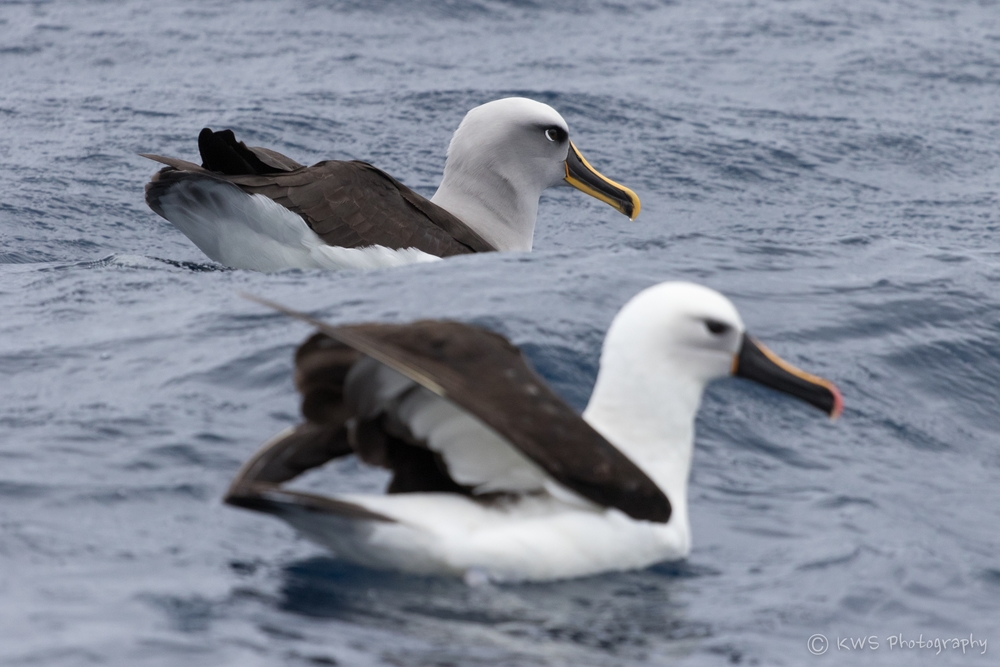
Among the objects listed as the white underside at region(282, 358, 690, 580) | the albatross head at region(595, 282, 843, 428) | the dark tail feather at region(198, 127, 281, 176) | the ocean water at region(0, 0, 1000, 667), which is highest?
the albatross head at region(595, 282, 843, 428)

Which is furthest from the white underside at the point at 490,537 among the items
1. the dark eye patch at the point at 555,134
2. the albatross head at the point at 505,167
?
the dark eye patch at the point at 555,134

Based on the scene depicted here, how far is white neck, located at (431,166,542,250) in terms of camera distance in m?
10.2

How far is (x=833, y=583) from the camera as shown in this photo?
492 centimetres

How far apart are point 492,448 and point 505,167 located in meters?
5.85

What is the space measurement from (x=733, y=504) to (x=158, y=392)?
2.62 m

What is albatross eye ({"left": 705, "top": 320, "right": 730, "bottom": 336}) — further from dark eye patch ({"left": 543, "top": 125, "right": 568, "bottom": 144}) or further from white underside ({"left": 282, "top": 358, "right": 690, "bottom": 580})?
dark eye patch ({"left": 543, "top": 125, "right": 568, "bottom": 144})

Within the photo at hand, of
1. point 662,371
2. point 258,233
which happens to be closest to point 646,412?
point 662,371

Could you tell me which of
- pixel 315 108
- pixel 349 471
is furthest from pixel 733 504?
pixel 315 108

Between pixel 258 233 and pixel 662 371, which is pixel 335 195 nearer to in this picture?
pixel 258 233

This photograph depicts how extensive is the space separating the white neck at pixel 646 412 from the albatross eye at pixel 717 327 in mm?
196

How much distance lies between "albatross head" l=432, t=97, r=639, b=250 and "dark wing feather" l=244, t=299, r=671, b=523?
5532 mm

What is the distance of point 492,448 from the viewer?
15.2 feet

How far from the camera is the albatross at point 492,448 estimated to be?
436 centimetres

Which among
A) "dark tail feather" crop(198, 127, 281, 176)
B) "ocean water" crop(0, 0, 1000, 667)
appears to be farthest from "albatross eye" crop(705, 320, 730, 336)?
"dark tail feather" crop(198, 127, 281, 176)
